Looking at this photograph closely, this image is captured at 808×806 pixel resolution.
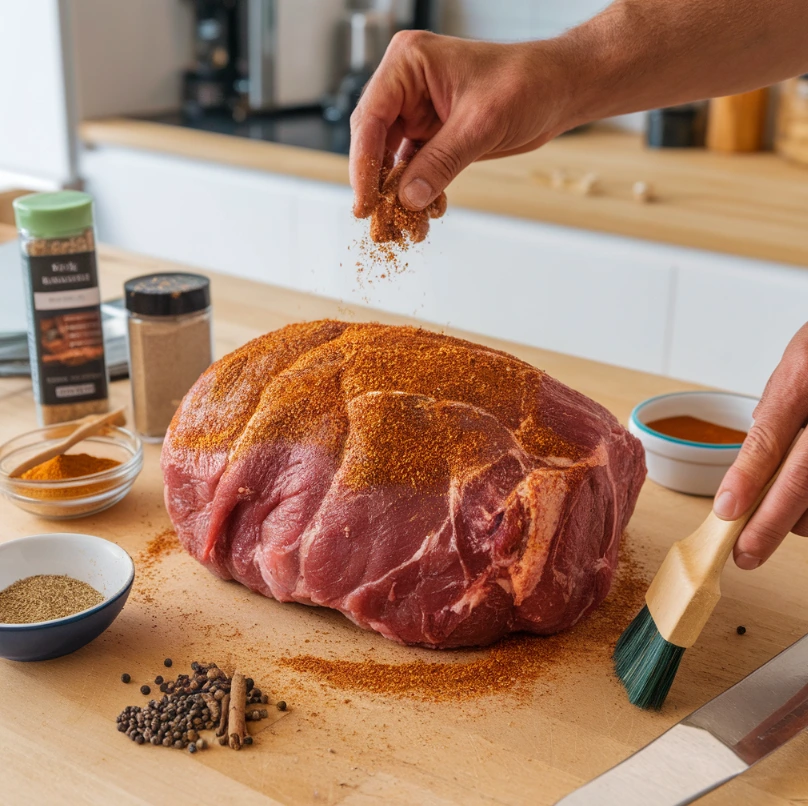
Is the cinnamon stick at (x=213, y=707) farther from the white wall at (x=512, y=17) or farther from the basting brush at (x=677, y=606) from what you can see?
Result: the white wall at (x=512, y=17)

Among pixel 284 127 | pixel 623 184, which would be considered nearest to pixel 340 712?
pixel 623 184

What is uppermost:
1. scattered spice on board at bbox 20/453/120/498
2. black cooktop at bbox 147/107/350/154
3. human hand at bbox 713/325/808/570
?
black cooktop at bbox 147/107/350/154

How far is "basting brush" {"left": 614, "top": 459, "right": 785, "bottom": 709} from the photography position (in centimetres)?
102

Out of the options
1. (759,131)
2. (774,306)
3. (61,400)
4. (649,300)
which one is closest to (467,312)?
(649,300)

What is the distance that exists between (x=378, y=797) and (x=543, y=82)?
38.2 inches

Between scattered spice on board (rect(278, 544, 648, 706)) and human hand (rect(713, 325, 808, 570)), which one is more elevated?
human hand (rect(713, 325, 808, 570))

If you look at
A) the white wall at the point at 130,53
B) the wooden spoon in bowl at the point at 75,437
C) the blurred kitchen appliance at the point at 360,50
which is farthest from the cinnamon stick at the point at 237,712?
the white wall at the point at 130,53

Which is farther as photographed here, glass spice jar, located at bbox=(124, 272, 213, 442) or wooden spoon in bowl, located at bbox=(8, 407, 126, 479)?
glass spice jar, located at bbox=(124, 272, 213, 442)

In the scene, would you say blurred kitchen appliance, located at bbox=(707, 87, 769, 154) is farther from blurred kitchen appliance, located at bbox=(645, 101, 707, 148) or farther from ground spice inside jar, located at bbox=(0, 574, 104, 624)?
ground spice inside jar, located at bbox=(0, 574, 104, 624)

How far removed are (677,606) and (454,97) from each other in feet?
2.49

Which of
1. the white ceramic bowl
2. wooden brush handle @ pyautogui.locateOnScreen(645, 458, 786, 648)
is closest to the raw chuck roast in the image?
wooden brush handle @ pyautogui.locateOnScreen(645, 458, 786, 648)

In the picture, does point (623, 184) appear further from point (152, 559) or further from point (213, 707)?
point (213, 707)

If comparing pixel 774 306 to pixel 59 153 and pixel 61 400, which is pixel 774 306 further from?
pixel 59 153

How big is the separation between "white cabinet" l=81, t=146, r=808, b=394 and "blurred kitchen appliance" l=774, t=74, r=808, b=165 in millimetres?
741
